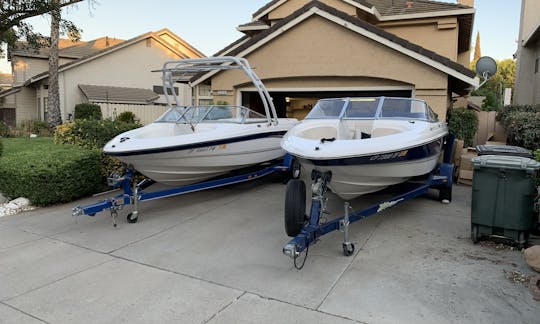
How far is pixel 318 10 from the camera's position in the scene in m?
10.8

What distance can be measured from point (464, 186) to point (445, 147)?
1.19 m

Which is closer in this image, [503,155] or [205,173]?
[503,155]

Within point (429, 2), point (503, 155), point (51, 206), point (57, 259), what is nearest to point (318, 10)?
point (429, 2)

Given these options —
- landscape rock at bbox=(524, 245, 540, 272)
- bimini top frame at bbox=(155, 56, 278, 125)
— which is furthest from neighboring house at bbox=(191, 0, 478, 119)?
landscape rock at bbox=(524, 245, 540, 272)

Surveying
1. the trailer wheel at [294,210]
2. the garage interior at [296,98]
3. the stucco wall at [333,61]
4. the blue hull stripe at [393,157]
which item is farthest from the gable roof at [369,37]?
the trailer wheel at [294,210]

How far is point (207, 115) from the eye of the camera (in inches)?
317

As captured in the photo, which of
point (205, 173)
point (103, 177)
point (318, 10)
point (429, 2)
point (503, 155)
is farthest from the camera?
point (429, 2)

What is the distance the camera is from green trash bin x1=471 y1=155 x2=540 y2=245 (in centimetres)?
482

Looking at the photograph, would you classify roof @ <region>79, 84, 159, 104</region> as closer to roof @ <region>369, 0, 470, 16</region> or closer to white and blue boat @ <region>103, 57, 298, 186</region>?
roof @ <region>369, 0, 470, 16</region>

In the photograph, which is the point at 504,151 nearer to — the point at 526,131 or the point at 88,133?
the point at 526,131

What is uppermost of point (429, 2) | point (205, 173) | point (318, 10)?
point (429, 2)

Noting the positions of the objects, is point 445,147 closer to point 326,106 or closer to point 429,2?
point 326,106

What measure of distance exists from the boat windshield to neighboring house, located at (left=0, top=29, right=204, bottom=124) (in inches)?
622

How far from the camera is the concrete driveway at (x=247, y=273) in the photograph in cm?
357
